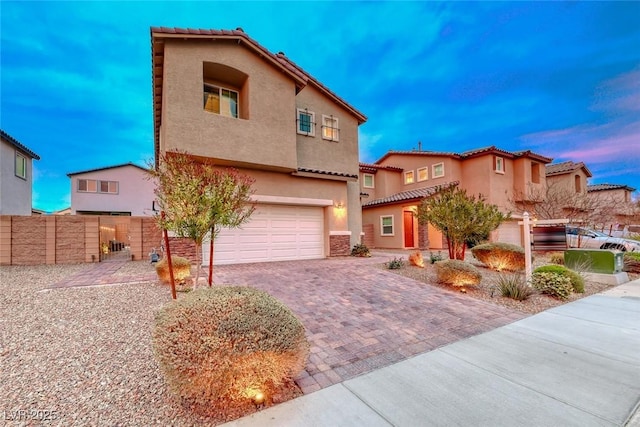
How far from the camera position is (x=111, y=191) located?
81.4 feet

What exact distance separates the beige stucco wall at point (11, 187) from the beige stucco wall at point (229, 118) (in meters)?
13.8

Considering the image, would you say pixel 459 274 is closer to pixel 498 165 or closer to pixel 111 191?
pixel 498 165

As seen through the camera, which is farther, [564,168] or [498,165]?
[564,168]

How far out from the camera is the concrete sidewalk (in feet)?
8.39

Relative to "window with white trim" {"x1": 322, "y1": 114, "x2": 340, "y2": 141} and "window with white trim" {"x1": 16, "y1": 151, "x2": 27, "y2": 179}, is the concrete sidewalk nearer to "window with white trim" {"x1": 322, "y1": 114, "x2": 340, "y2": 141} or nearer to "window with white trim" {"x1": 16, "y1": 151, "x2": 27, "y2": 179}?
"window with white trim" {"x1": 322, "y1": 114, "x2": 340, "y2": 141}

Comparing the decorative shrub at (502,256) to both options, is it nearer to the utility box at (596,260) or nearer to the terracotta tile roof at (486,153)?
the utility box at (596,260)

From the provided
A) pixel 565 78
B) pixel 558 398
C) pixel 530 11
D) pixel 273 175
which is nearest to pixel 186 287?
pixel 273 175

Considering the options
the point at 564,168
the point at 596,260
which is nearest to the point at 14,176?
the point at 596,260

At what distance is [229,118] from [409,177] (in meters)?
17.1

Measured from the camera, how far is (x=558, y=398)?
286cm

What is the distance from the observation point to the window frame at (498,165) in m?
20.0

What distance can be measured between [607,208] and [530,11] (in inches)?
513

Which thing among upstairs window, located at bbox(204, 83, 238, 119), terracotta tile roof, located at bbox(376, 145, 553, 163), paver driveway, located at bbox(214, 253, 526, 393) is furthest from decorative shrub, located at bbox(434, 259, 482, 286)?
terracotta tile roof, located at bbox(376, 145, 553, 163)

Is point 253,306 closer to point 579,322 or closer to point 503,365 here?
point 503,365
